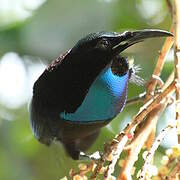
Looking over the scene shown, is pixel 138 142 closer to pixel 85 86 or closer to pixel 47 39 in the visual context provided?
pixel 85 86

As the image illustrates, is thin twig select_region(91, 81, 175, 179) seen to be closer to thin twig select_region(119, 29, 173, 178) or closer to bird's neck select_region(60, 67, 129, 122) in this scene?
thin twig select_region(119, 29, 173, 178)

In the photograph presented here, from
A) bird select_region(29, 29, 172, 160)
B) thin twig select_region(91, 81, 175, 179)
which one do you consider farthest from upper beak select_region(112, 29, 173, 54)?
thin twig select_region(91, 81, 175, 179)

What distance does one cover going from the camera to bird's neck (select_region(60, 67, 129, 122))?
4.99 feet

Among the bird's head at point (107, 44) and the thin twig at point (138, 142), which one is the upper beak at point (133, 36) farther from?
the thin twig at point (138, 142)

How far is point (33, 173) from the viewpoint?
8.05 feet

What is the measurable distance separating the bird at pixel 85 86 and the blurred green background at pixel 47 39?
53cm

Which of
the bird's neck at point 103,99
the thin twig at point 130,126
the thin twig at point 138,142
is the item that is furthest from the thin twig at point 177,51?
the bird's neck at point 103,99

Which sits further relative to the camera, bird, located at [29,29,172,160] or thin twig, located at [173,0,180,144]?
bird, located at [29,29,172,160]

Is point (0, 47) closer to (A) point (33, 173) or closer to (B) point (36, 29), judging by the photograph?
(B) point (36, 29)

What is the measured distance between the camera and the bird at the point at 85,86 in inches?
59.0

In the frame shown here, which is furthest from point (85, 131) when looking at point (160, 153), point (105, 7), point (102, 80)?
point (105, 7)

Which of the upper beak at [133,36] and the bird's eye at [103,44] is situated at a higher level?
the upper beak at [133,36]

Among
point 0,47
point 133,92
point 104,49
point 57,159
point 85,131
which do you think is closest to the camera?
point 104,49

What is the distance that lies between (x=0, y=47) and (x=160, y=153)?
84cm
